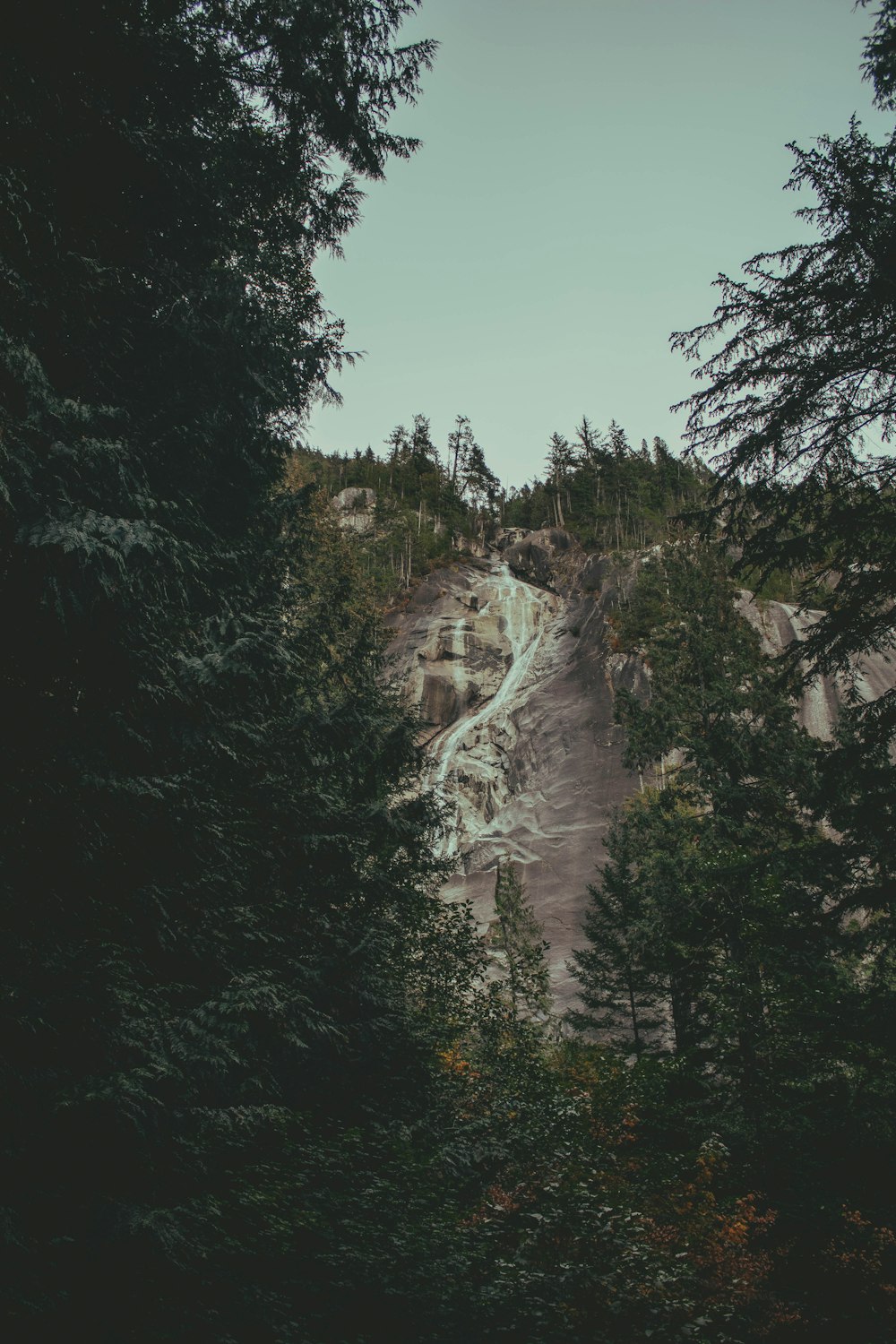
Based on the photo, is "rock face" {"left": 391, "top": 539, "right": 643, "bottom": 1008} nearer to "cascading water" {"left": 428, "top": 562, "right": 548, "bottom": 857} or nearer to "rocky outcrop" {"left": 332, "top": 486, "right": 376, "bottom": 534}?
"cascading water" {"left": 428, "top": 562, "right": 548, "bottom": 857}

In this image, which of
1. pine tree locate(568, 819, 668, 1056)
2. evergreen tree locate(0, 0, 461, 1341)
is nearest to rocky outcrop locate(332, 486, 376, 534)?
pine tree locate(568, 819, 668, 1056)

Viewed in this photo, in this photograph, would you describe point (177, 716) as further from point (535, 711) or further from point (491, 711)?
point (491, 711)

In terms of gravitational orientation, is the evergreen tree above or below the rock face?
below

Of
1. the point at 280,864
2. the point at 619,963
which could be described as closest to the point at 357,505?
the point at 619,963

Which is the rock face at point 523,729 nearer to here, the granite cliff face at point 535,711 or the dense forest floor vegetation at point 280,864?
the granite cliff face at point 535,711

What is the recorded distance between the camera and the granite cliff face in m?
34.3

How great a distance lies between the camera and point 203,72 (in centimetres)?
832

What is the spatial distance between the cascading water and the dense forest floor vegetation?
21030 mm

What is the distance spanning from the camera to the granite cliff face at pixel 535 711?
34281 millimetres

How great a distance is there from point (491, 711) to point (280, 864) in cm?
3603

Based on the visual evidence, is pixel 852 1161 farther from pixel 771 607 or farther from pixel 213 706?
pixel 771 607

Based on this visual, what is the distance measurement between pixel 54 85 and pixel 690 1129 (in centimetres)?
1776

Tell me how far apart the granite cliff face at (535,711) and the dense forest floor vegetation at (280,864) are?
14.1 meters

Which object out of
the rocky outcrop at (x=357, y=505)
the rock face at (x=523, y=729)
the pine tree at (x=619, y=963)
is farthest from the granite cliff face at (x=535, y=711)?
the rocky outcrop at (x=357, y=505)
